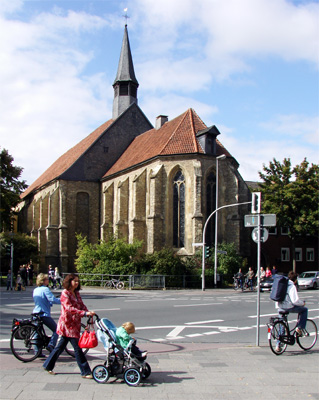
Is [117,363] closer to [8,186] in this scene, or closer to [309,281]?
[309,281]

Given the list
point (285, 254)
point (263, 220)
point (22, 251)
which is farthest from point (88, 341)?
point (285, 254)

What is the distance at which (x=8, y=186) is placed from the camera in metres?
36.5

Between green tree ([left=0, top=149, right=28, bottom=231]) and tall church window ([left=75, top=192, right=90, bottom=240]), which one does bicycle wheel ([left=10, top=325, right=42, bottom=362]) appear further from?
tall church window ([left=75, top=192, right=90, bottom=240])

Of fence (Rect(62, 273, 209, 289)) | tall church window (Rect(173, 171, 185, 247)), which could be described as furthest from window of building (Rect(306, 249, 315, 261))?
fence (Rect(62, 273, 209, 289))

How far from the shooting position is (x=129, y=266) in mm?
30000

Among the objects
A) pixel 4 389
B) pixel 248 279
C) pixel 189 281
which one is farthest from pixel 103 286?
pixel 4 389

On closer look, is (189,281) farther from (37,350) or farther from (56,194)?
(37,350)

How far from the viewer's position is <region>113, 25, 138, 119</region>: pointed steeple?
47156 mm

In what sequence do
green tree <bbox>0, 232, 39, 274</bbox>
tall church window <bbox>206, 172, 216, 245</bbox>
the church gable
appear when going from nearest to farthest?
1. tall church window <bbox>206, 172, 216, 245</bbox>
2. green tree <bbox>0, 232, 39, 274</bbox>
3. the church gable

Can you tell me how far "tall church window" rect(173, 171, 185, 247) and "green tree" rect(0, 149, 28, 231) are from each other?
41.1 feet

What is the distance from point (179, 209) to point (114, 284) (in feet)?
28.3

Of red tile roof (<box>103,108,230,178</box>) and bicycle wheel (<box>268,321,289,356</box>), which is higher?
red tile roof (<box>103,108,230,178</box>)

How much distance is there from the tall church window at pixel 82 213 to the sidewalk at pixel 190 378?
3556cm

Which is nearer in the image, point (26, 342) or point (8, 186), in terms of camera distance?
point (26, 342)
